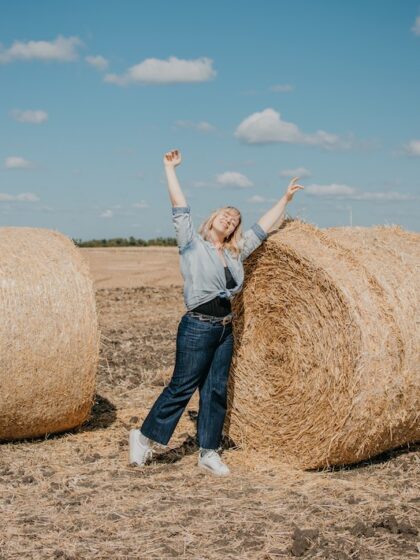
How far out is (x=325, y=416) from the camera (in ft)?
21.6

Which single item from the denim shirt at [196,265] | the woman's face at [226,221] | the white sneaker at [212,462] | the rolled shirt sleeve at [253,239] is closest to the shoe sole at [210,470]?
the white sneaker at [212,462]

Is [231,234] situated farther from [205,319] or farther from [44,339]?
[44,339]

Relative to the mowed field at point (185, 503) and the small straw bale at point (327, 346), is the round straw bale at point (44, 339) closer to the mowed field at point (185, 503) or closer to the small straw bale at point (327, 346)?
the mowed field at point (185, 503)

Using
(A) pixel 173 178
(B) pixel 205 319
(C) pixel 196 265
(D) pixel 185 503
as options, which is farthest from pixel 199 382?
(A) pixel 173 178

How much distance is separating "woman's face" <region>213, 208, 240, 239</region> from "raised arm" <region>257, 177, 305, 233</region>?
0.27 meters

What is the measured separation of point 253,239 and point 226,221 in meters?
0.32

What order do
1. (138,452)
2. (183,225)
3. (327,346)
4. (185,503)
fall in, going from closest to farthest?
(185,503), (183,225), (327,346), (138,452)

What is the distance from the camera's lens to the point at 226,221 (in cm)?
663

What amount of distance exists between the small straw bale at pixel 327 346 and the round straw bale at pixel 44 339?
4.54ft

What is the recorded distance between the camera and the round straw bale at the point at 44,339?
23.0 ft

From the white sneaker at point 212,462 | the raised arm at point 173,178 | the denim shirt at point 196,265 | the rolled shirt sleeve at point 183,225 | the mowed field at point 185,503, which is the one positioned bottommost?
the mowed field at point 185,503

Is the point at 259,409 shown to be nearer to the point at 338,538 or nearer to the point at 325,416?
the point at 325,416

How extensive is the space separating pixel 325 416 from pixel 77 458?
7.04ft

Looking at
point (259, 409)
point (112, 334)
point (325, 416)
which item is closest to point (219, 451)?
point (259, 409)
